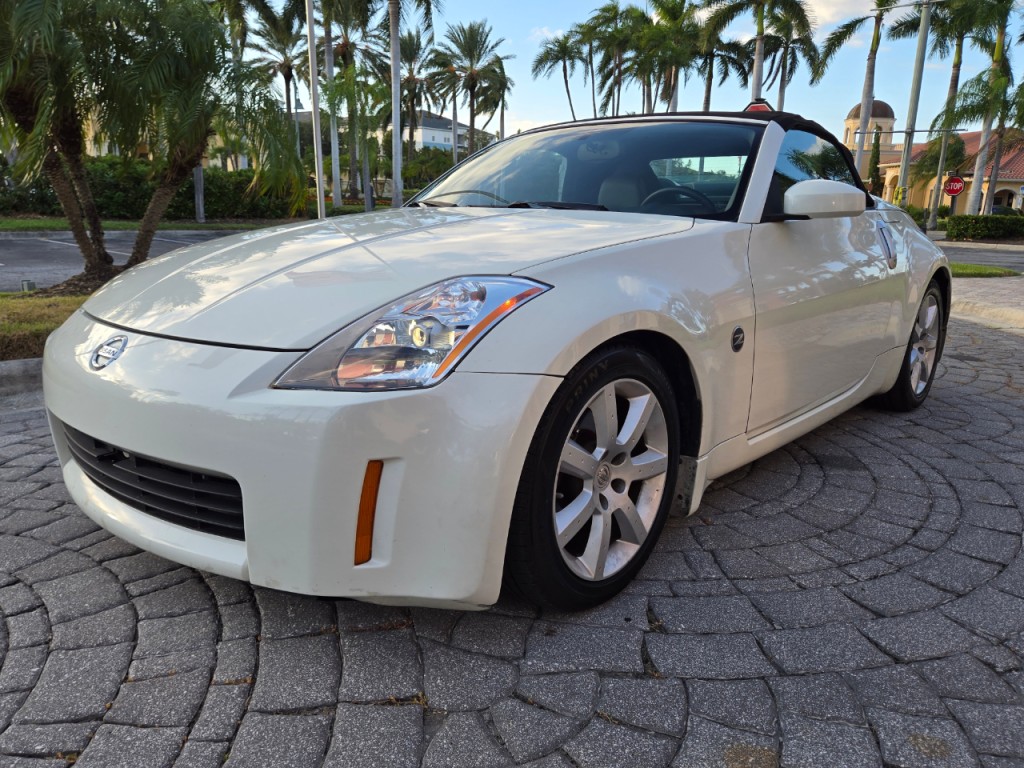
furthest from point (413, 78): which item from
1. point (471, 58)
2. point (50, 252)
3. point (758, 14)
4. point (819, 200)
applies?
point (819, 200)

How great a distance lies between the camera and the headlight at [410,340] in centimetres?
173

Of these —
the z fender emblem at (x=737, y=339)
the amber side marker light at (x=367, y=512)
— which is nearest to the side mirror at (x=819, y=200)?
the z fender emblem at (x=737, y=339)

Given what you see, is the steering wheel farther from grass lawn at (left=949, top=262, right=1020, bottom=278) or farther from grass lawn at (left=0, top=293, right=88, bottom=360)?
grass lawn at (left=949, top=262, right=1020, bottom=278)

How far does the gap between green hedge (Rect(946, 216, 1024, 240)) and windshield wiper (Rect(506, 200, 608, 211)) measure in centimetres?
2959

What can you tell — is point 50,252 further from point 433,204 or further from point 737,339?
point 737,339

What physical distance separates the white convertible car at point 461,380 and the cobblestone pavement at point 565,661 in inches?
8.6

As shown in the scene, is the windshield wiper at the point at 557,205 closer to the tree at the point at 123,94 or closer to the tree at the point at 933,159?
the tree at the point at 123,94

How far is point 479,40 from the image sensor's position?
52.8 m

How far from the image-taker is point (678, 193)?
112 inches

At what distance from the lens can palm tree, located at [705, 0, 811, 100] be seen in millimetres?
30766

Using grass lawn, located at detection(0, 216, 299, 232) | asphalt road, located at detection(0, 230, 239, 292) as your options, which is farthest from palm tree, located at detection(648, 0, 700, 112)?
asphalt road, located at detection(0, 230, 239, 292)

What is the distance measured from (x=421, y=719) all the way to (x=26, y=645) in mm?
1079

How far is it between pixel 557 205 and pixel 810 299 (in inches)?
39.3

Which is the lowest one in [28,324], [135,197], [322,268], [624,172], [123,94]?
[28,324]
